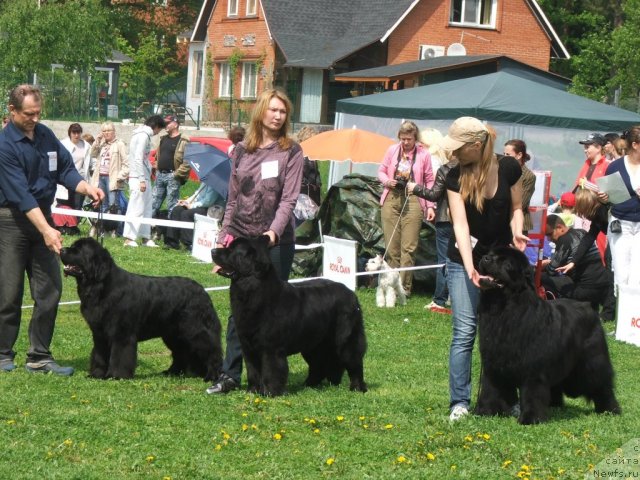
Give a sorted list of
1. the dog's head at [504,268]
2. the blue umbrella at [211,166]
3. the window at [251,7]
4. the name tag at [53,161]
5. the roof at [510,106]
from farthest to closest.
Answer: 1. the window at [251,7]
2. the blue umbrella at [211,166]
3. the roof at [510,106]
4. the name tag at [53,161]
5. the dog's head at [504,268]

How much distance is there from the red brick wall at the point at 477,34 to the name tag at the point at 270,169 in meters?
37.4

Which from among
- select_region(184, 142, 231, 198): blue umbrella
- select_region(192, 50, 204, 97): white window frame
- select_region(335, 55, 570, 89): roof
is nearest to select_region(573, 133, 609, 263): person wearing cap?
select_region(184, 142, 231, 198): blue umbrella

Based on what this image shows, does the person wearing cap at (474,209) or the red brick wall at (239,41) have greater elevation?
the red brick wall at (239,41)

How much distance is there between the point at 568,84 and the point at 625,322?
28.1 metres

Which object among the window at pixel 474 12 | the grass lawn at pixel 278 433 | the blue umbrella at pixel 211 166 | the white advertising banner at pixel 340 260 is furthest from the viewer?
the window at pixel 474 12

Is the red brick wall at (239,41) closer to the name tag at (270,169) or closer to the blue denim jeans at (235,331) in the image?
the blue denim jeans at (235,331)

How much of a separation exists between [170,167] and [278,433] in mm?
11670

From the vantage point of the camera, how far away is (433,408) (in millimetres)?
7117

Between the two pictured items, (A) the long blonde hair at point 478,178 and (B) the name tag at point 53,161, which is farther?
(B) the name tag at point 53,161

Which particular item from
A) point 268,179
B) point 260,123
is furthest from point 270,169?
point 260,123

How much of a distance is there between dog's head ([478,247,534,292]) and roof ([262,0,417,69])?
37885mm

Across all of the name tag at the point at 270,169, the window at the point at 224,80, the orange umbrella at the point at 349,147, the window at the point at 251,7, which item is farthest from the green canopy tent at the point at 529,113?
the window at the point at 224,80

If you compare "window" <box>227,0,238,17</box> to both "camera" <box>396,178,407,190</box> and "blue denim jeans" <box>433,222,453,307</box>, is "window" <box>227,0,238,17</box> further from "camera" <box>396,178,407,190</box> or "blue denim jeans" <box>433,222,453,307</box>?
"blue denim jeans" <box>433,222,453,307</box>

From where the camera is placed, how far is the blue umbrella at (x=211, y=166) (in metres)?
16.1
